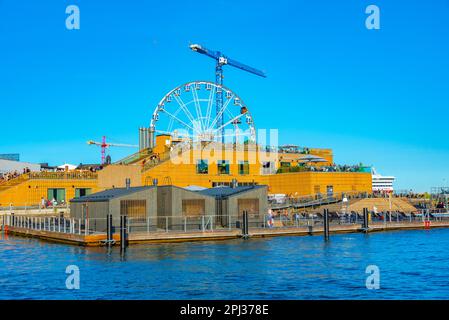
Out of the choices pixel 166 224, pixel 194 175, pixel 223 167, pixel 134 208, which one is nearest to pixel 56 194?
pixel 194 175

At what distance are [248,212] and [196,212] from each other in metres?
5.01

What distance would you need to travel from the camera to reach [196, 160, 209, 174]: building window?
79.4 meters

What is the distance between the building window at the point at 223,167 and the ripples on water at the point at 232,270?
3611 centimetres

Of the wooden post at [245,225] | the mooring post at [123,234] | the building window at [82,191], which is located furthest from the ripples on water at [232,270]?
the building window at [82,191]

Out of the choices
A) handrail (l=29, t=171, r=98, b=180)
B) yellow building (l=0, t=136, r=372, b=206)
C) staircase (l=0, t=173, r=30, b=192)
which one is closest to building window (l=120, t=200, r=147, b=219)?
yellow building (l=0, t=136, r=372, b=206)

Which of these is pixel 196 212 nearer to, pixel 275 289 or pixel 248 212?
pixel 248 212

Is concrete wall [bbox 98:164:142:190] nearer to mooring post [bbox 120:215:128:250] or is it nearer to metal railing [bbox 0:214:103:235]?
metal railing [bbox 0:214:103:235]

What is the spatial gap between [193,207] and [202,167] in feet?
107

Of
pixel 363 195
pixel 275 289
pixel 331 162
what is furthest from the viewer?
pixel 331 162

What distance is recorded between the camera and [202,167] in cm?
8006

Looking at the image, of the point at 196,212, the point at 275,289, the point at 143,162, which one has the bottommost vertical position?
the point at 275,289
